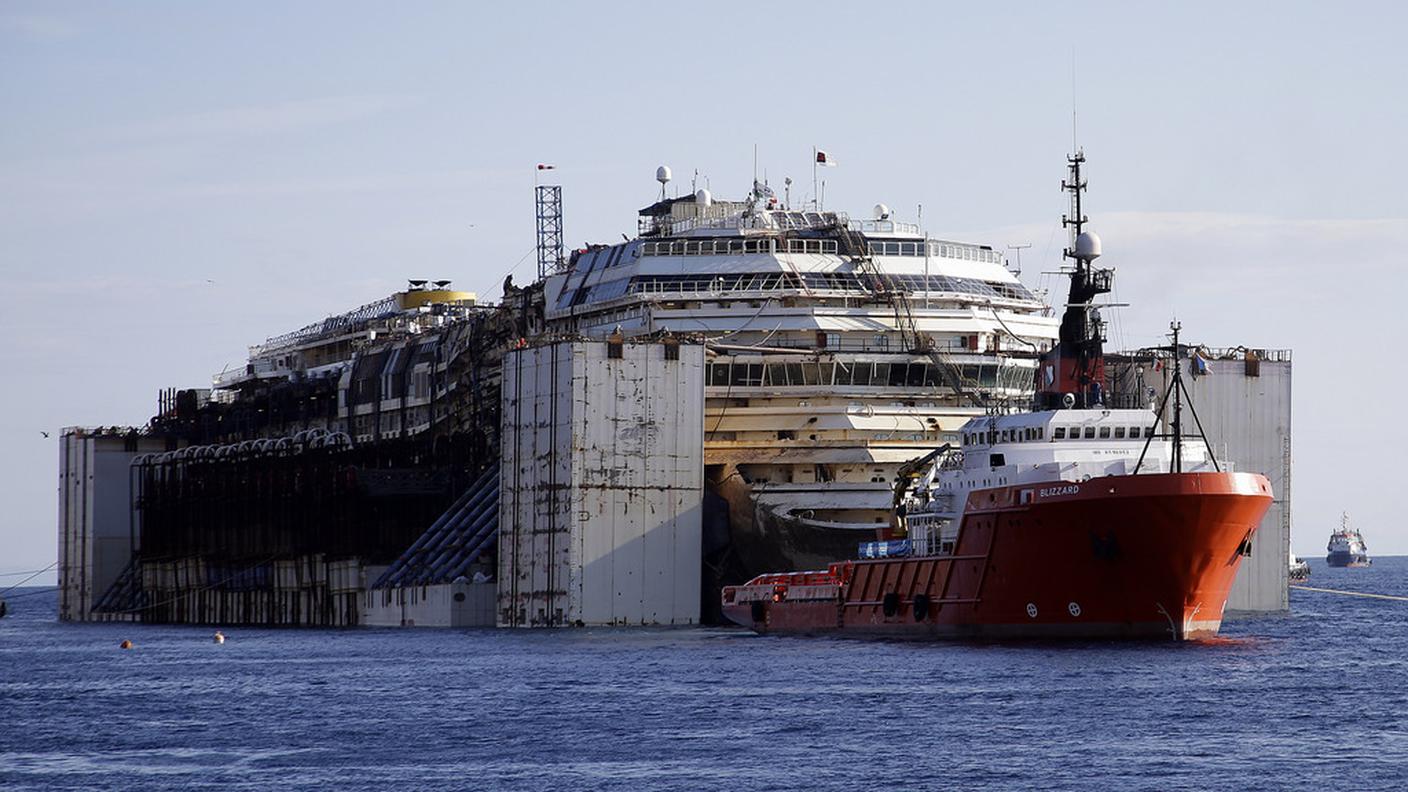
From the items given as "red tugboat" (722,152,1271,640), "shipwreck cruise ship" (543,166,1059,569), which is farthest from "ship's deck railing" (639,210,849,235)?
"red tugboat" (722,152,1271,640)

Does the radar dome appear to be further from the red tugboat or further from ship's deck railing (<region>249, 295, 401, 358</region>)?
ship's deck railing (<region>249, 295, 401, 358</region>)

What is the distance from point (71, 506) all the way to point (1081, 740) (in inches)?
3659

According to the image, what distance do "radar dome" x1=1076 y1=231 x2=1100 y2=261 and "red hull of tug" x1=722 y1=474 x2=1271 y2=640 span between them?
9.47 meters

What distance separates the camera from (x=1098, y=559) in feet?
214

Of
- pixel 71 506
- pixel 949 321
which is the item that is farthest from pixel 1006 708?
pixel 71 506

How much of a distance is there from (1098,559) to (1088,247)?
13.2 metres

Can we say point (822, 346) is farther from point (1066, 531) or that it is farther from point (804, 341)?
point (1066, 531)

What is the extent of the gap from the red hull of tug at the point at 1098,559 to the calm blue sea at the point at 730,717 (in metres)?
1.26

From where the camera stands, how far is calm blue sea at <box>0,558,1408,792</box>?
148ft

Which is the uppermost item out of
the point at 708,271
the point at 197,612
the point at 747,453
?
the point at 708,271

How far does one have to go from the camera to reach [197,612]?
396 feet

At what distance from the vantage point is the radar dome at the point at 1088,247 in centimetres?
7475

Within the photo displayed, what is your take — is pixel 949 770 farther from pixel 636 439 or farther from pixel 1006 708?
pixel 636 439

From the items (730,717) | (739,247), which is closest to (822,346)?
(739,247)
